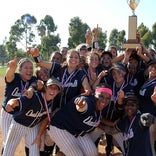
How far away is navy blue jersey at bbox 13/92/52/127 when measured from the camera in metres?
5.03

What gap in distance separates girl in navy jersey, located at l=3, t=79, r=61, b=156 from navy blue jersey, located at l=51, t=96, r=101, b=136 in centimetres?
21

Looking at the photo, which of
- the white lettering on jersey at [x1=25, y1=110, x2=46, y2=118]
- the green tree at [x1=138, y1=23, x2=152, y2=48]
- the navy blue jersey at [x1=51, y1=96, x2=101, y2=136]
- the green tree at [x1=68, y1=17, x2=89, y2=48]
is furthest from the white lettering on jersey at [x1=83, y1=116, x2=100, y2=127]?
the green tree at [x1=68, y1=17, x2=89, y2=48]

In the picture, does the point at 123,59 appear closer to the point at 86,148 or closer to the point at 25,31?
the point at 86,148

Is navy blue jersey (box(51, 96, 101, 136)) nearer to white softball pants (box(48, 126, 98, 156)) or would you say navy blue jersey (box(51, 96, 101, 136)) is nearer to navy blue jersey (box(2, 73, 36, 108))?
white softball pants (box(48, 126, 98, 156))

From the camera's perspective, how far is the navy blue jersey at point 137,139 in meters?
4.61

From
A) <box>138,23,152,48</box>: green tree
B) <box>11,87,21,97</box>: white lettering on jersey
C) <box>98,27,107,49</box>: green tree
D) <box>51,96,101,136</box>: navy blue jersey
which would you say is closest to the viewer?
<box>51,96,101,136</box>: navy blue jersey

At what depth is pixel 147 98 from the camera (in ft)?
17.1

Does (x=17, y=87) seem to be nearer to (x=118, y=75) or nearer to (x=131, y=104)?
(x=118, y=75)

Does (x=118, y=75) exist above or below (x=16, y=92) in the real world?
above

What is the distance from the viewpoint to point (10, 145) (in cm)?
526

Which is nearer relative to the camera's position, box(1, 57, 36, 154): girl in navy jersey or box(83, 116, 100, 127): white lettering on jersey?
box(83, 116, 100, 127): white lettering on jersey

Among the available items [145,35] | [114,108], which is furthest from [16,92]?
[145,35]

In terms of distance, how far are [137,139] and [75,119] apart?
1041 millimetres

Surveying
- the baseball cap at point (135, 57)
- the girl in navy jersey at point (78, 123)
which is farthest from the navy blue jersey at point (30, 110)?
the baseball cap at point (135, 57)
